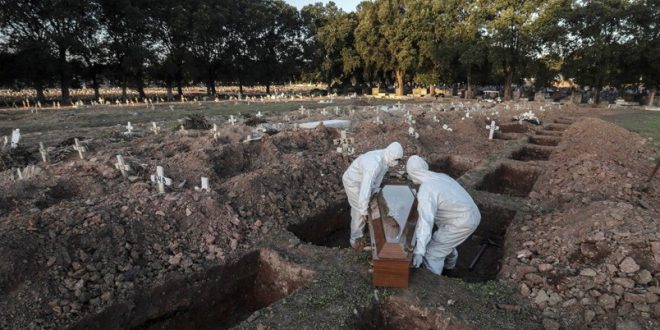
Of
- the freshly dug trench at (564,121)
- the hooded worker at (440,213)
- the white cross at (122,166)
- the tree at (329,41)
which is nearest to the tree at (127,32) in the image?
the tree at (329,41)

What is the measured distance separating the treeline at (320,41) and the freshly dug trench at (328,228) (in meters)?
23.6

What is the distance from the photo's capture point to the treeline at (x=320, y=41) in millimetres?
22875

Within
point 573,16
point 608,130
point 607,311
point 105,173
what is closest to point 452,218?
point 607,311

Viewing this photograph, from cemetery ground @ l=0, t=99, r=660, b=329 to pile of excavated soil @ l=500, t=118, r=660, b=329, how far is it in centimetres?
2

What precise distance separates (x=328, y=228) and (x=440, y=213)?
2.40 m

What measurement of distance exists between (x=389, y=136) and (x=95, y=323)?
7.85 meters

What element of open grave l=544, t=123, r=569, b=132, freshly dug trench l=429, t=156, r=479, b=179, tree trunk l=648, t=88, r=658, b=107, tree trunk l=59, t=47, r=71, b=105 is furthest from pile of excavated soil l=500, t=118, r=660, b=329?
tree trunk l=59, t=47, r=71, b=105

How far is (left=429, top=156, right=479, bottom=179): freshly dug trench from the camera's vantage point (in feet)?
28.6

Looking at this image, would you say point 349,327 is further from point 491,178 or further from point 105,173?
point 491,178

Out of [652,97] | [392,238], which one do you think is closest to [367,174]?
[392,238]

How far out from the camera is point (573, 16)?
2491cm

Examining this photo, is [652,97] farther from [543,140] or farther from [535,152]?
[535,152]

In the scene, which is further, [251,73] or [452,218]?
[251,73]

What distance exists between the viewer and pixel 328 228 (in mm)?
Result: 6273
